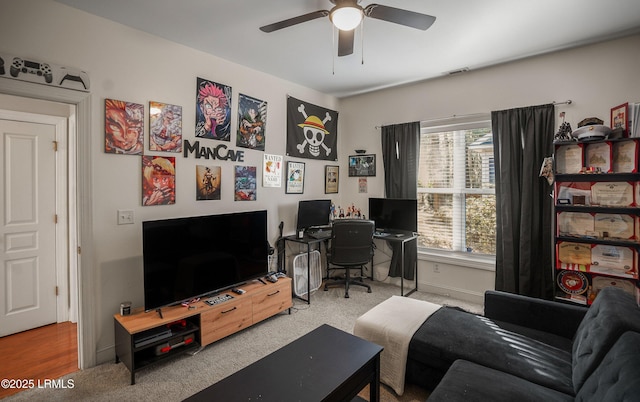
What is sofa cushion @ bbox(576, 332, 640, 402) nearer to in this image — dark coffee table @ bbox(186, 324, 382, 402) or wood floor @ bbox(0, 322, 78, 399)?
dark coffee table @ bbox(186, 324, 382, 402)

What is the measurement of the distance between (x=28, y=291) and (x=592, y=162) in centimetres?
556

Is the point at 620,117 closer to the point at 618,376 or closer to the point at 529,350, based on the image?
the point at 529,350

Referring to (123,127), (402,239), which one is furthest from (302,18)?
(402,239)

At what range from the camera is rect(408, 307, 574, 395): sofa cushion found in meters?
1.66

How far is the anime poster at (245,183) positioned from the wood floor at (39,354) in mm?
2000

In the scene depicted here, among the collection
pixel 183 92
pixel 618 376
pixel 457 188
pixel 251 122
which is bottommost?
pixel 618 376

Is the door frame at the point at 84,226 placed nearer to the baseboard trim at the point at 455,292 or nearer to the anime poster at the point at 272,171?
the anime poster at the point at 272,171

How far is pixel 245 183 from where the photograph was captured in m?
3.42

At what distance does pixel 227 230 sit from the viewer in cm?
289

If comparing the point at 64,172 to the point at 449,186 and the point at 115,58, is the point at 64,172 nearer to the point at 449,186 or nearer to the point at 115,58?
the point at 115,58

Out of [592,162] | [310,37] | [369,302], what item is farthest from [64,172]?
[592,162]

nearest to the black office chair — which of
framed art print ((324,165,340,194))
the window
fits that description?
the window

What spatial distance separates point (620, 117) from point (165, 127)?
4.07m

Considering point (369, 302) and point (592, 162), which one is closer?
point (592, 162)
